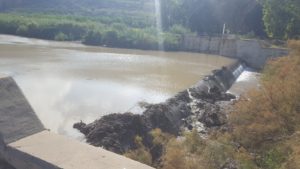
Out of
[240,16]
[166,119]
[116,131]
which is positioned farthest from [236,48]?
[116,131]

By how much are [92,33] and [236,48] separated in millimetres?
15450

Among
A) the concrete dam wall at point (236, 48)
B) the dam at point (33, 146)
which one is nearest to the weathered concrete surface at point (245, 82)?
the concrete dam wall at point (236, 48)

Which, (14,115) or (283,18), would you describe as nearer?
(14,115)

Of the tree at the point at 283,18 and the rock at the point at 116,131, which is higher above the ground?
the tree at the point at 283,18

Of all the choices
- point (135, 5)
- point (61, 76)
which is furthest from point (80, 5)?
point (61, 76)

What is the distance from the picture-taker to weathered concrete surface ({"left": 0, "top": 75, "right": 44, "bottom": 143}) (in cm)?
A: 344

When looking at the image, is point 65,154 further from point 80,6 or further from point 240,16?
point 80,6

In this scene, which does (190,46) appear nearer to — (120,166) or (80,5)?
(120,166)

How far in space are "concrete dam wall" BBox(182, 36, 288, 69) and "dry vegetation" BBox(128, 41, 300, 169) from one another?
20833mm

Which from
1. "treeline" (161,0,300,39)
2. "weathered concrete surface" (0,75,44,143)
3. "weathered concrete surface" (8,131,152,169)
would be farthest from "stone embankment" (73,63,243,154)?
"treeline" (161,0,300,39)

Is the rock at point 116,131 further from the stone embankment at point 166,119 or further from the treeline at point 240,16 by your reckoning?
the treeline at point 240,16

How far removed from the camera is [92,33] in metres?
39.6

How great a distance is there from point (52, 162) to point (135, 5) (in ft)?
230

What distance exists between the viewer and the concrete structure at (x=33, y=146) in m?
3.24
